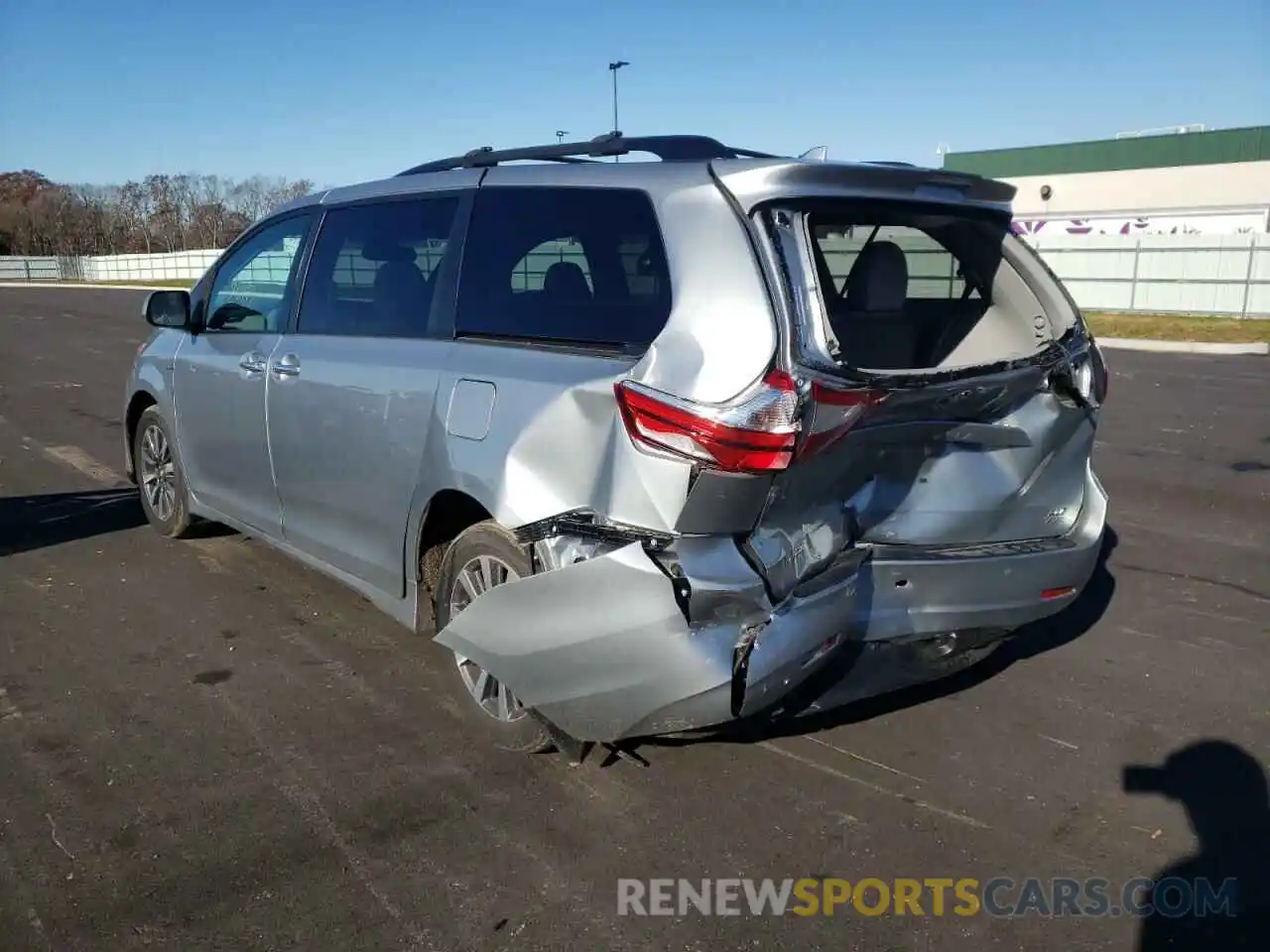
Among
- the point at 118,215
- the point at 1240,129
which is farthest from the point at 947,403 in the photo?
the point at 118,215

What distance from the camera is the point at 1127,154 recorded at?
45031mm

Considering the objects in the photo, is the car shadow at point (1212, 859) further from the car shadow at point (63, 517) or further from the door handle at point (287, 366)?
the car shadow at point (63, 517)

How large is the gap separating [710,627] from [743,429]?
0.56m

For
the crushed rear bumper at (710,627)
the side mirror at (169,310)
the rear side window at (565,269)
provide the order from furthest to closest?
the side mirror at (169,310), the rear side window at (565,269), the crushed rear bumper at (710,627)

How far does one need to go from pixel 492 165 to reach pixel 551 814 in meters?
2.40

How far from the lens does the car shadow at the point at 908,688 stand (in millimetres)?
3486

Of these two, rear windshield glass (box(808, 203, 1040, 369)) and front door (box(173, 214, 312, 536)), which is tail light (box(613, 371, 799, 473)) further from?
front door (box(173, 214, 312, 536))

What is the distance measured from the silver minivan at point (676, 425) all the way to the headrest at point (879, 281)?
0.5 inches

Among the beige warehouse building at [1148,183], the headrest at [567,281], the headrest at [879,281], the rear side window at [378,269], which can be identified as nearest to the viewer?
the headrest at [567,281]

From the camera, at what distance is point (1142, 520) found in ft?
22.9

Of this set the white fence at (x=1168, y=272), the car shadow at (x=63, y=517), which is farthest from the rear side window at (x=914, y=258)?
the white fence at (x=1168, y=272)

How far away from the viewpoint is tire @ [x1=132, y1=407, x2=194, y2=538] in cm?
609

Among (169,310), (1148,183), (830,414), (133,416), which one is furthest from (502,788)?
(1148,183)

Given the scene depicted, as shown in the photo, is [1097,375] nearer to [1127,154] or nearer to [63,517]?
[63,517]
